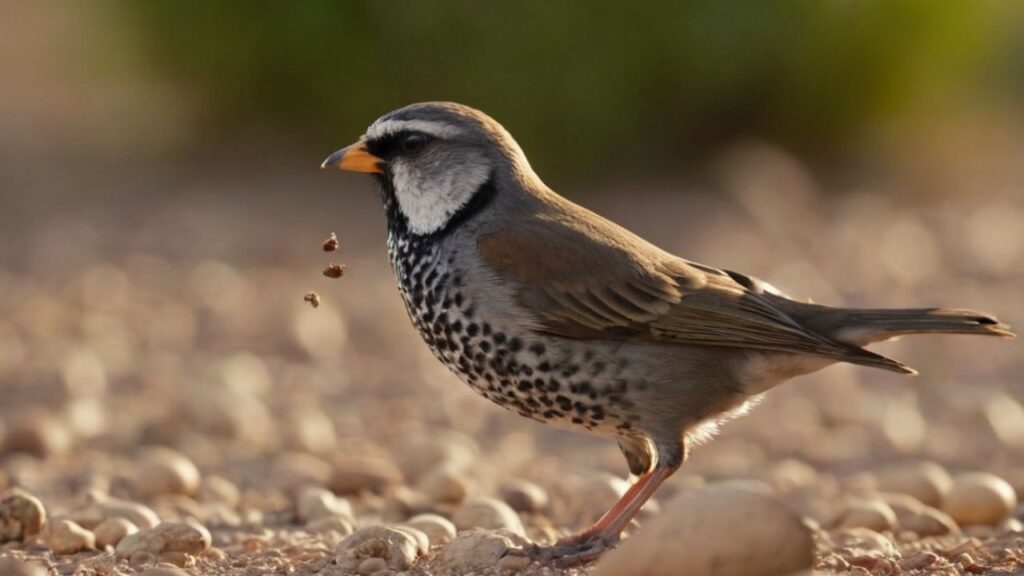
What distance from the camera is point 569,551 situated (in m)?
5.64

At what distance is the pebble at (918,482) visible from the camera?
704 cm

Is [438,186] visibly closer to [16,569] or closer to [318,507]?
[318,507]

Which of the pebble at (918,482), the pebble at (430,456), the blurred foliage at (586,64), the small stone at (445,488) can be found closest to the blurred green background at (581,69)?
the blurred foliage at (586,64)

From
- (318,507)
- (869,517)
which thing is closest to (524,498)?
(318,507)

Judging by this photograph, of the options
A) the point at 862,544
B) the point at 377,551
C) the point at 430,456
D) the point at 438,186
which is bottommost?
→ the point at 377,551

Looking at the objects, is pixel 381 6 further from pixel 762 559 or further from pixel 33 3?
pixel 33 3

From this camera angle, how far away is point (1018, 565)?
532 centimetres

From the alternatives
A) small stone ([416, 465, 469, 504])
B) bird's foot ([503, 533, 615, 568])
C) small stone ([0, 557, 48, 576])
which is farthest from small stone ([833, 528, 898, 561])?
small stone ([0, 557, 48, 576])

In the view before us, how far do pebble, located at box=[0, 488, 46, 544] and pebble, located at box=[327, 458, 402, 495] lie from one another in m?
1.71

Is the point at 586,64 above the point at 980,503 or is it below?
above

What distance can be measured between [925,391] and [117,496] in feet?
16.1

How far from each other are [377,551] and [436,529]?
2.00 feet

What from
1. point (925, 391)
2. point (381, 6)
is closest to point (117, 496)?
point (925, 391)

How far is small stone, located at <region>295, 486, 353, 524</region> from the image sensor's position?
21.7 ft
